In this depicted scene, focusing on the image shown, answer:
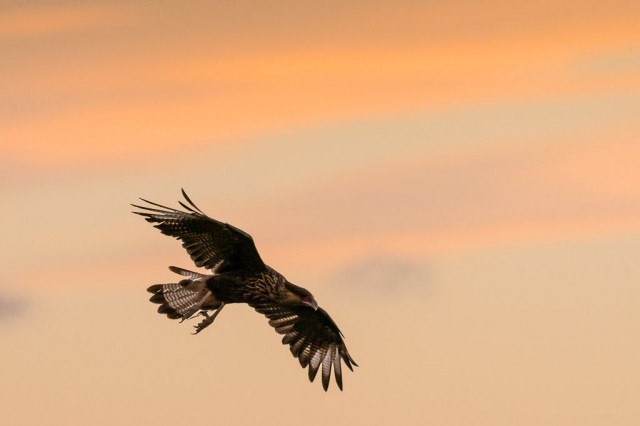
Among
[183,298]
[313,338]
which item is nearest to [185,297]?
[183,298]

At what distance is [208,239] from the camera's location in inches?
1030

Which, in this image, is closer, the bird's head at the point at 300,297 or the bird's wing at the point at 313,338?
the bird's head at the point at 300,297

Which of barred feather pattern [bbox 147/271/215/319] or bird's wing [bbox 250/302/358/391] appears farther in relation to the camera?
bird's wing [bbox 250/302/358/391]

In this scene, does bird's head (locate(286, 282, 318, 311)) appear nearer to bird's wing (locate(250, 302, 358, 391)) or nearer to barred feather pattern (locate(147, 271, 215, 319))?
barred feather pattern (locate(147, 271, 215, 319))

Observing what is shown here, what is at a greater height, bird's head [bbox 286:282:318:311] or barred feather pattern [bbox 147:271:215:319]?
barred feather pattern [bbox 147:271:215:319]

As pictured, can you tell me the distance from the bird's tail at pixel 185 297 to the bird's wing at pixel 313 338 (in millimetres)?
1803

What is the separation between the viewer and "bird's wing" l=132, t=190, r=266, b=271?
84.4 feet

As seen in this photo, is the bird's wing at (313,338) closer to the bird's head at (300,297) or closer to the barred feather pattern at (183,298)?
the bird's head at (300,297)

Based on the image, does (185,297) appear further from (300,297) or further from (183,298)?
(300,297)

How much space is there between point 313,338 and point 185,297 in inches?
107

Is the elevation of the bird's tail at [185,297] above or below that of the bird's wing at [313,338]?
above

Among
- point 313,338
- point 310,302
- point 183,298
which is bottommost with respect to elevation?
point 313,338

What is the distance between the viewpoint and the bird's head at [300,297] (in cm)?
2673

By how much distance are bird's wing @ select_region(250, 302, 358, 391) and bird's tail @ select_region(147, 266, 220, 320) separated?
1803 mm
